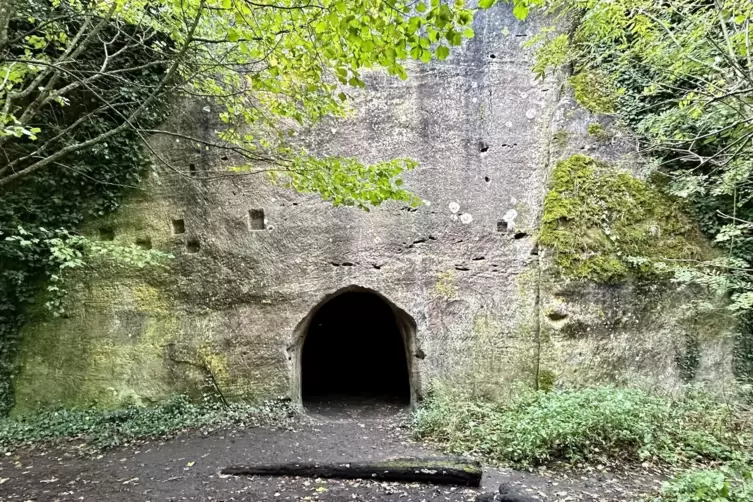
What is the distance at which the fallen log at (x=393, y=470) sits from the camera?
4055 mm

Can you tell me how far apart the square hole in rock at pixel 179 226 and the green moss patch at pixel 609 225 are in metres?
5.49

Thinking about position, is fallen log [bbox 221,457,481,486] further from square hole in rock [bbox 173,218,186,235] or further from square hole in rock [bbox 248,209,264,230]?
square hole in rock [bbox 173,218,186,235]

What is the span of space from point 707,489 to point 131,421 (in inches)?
252

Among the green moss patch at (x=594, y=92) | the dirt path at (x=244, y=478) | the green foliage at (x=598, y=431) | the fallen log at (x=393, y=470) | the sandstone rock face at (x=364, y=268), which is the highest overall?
the green moss patch at (x=594, y=92)

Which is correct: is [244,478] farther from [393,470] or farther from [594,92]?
[594,92]

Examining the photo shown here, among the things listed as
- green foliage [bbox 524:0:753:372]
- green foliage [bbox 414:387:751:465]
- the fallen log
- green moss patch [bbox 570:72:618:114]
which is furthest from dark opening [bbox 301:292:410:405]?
green foliage [bbox 524:0:753:372]

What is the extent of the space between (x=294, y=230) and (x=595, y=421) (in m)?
4.65

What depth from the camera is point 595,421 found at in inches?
177

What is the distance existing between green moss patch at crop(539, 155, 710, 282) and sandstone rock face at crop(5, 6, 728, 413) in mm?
294

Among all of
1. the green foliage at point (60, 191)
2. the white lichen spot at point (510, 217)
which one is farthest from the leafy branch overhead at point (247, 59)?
the white lichen spot at point (510, 217)

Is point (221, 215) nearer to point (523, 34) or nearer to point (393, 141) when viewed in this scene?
point (393, 141)

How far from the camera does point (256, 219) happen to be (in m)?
6.50

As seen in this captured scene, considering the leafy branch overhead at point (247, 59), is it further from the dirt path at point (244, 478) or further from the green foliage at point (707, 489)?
the green foliage at point (707, 489)

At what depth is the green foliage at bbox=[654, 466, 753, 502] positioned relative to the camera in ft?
9.86
